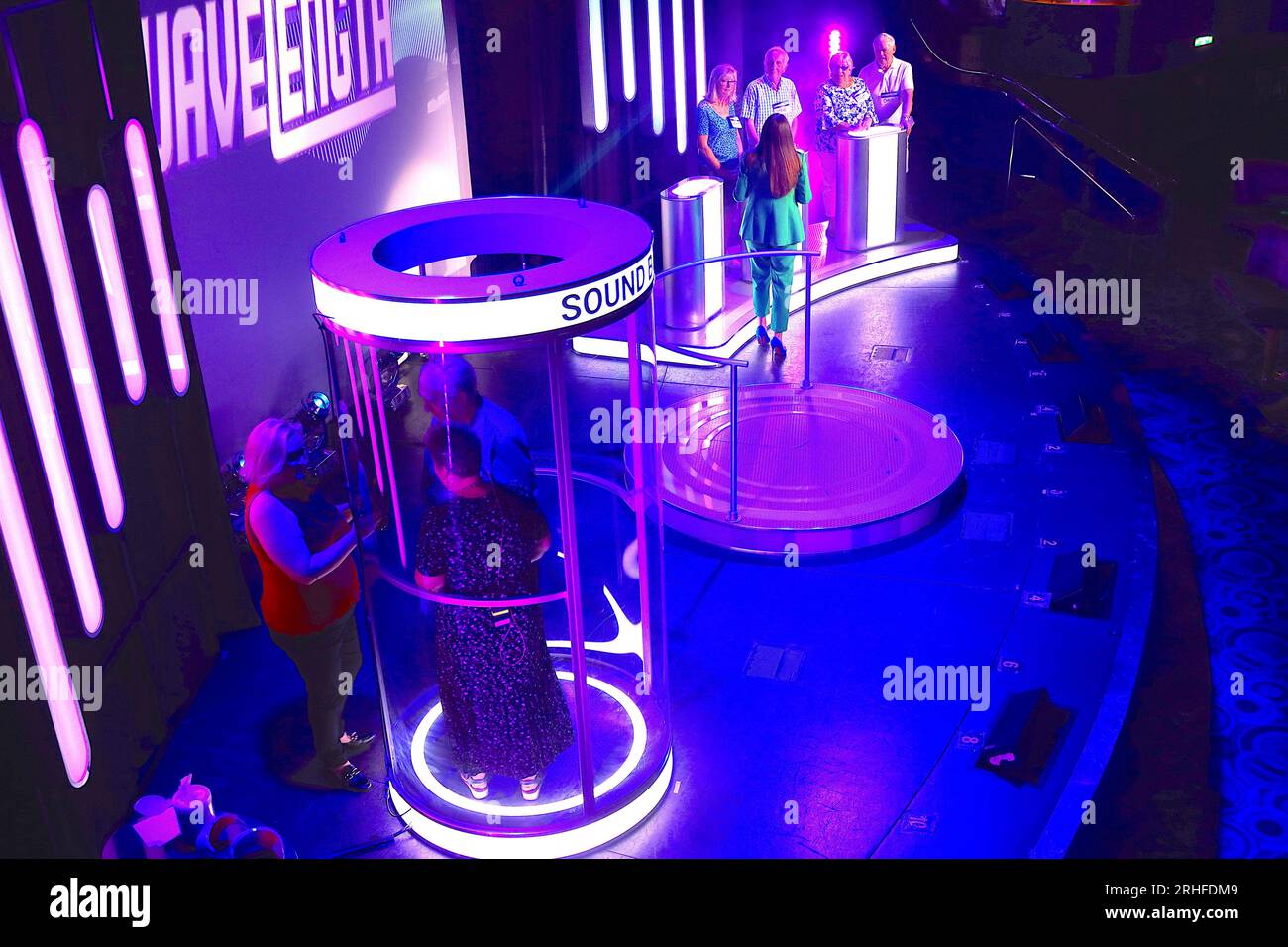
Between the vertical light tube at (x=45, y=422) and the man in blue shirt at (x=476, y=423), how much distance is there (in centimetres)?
127

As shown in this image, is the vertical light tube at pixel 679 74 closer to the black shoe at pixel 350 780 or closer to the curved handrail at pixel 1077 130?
the curved handrail at pixel 1077 130

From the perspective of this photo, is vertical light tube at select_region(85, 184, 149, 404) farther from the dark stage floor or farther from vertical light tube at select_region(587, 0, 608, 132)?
vertical light tube at select_region(587, 0, 608, 132)

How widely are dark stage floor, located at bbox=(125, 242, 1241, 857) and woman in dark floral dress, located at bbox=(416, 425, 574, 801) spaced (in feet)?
1.55

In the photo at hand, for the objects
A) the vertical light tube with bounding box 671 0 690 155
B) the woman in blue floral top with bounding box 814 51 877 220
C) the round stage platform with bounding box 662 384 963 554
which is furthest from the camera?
the vertical light tube with bounding box 671 0 690 155

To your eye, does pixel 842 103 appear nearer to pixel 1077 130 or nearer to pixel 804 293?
pixel 804 293

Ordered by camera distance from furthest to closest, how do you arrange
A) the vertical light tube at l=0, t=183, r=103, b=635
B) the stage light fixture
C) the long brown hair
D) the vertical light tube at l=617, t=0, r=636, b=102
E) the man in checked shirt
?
the man in checked shirt, the vertical light tube at l=617, t=0, r=636, b=102, the long brown hair, the stage light fixture, the vertical light tube at l=0, t=183, r=103, b=635

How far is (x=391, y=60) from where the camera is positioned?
8484 mm

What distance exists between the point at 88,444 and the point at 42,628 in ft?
2.47

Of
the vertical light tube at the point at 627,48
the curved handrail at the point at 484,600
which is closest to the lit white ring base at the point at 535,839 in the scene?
the curved handrail at the point at 484,600

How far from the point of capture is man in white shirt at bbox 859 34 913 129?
10938mm

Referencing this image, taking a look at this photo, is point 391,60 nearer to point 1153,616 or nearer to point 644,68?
point 644,68

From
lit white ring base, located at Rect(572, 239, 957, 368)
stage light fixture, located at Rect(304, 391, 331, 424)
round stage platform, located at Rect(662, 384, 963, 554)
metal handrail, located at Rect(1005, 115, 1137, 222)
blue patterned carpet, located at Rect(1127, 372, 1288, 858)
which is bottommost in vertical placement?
blue patterned carpet, located at Rect(1127, 372, 1288, 858)

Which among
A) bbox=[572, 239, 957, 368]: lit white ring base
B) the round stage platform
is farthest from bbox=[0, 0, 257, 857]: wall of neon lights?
bbox=[572, 239, 957, 368]: lit white ring base

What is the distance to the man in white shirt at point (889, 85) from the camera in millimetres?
10938
